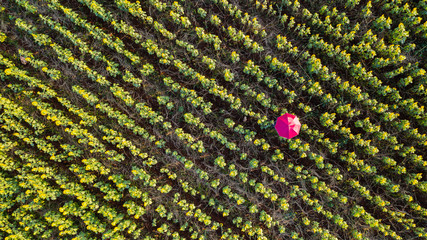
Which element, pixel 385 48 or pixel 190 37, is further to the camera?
pixel 190 37

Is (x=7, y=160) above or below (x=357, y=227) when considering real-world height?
below

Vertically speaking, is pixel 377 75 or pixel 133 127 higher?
pixel 377 75

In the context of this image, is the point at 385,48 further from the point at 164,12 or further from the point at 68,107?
the point at 68,107

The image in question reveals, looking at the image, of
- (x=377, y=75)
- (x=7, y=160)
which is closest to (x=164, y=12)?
(x=7, y=160)

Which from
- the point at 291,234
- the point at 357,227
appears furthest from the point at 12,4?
the point at 357,227

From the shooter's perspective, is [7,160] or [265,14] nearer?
[7,160]

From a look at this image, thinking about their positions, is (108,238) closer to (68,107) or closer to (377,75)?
(68,107)

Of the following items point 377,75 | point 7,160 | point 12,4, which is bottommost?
point 7,160

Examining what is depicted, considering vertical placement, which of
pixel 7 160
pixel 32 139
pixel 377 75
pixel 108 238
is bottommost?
pixel 108 238
